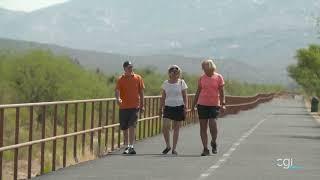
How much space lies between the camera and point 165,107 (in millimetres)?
21094

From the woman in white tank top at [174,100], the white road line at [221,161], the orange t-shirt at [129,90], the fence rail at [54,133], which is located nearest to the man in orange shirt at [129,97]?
the orange t-shirt at [129,90]

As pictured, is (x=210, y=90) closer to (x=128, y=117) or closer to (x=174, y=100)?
(x=174, y=100)

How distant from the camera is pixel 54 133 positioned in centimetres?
1828

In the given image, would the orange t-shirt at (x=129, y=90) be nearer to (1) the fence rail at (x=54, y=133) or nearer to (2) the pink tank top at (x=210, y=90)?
(1) the fence rail at (x=54, y=133)

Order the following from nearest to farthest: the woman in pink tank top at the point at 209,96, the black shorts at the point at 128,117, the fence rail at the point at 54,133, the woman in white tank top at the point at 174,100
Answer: the fence rail at the point at 54,133
the woman in pink tank top at the point at 209,96
the black shorts at the point at 128,117
the woman in white tank top at the point at 174,100

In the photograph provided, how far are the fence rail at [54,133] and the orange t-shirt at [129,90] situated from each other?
0.67 meters

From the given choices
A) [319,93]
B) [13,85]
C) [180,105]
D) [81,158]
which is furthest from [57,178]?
[319,93]

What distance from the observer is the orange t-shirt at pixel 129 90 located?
68.0ft

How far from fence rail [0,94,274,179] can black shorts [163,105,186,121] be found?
1.53m

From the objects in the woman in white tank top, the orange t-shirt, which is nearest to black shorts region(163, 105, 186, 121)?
the woman in white tank top

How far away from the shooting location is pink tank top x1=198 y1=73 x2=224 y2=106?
20.6 metres

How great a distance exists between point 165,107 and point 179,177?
16.2 ft

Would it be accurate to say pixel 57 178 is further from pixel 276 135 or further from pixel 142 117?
pixel 276 135

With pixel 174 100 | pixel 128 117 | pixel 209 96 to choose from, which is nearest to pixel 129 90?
pixel 128 117
